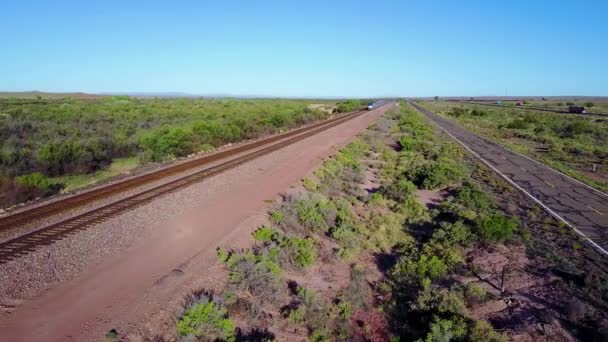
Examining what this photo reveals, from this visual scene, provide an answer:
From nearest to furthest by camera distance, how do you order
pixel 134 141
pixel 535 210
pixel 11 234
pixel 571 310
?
pixel 571 310, pixel 11 234, pixel 535 210, pixel 134 141

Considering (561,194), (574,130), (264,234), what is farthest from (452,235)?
(574,130)

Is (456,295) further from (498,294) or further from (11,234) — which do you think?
(11,234)

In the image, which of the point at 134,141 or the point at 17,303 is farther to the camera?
the point at 134,141

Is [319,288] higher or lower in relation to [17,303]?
lower

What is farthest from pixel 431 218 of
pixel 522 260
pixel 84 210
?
pixel 84 210

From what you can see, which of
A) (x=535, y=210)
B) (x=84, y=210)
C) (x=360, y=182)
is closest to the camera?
(x=84, y=210)

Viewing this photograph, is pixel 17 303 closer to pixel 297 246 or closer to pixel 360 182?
pixel 297 246

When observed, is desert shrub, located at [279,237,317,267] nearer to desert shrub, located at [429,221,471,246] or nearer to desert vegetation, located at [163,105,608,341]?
desert vegetation, located at [163,105,608,341]
